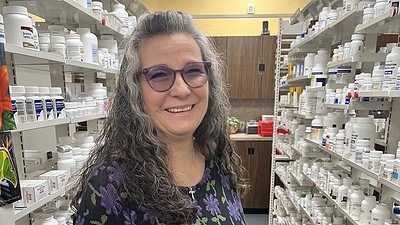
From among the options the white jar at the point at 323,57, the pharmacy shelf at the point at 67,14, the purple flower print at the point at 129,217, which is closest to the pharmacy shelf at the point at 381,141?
the white jar at the point at 323,57

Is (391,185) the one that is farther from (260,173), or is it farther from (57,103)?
(260,173)

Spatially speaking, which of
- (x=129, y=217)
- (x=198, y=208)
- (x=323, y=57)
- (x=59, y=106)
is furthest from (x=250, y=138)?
(x=129, y=217)

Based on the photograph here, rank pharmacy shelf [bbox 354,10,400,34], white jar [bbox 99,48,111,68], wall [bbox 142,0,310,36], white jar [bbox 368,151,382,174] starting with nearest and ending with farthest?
pharmacy shelf [bbox 354,10,400,34] → white jar [bbox 368,151,382,174] → white jar [bbox 99,48,111,68] → wall [bbox 142,0,310,36]

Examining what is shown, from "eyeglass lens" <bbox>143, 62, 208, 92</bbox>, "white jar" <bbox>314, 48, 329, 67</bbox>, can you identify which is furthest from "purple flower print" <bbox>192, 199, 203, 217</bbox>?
"white jar" <bbox>314, 48, 329, 67</bbox>

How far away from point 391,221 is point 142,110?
1373mm

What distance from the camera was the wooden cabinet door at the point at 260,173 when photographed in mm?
4051

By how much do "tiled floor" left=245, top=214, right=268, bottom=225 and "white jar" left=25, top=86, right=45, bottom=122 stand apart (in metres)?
3.25

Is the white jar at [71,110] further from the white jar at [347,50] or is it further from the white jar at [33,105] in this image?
the white jar at [347,50]

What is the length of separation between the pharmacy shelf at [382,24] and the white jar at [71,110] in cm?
166

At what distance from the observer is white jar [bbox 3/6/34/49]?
46.1 inches

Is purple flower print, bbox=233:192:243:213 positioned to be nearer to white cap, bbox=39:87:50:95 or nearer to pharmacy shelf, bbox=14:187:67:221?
pharmacy shelf, bbox=14:187:67:221

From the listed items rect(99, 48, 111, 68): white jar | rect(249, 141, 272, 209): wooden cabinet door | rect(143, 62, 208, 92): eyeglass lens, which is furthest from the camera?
rect(249, 141, 272, 209): wooden cabinet door

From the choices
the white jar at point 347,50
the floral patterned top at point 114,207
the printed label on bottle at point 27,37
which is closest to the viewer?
the floral patterned top at point 114,207

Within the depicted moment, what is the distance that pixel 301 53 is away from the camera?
3.00m
